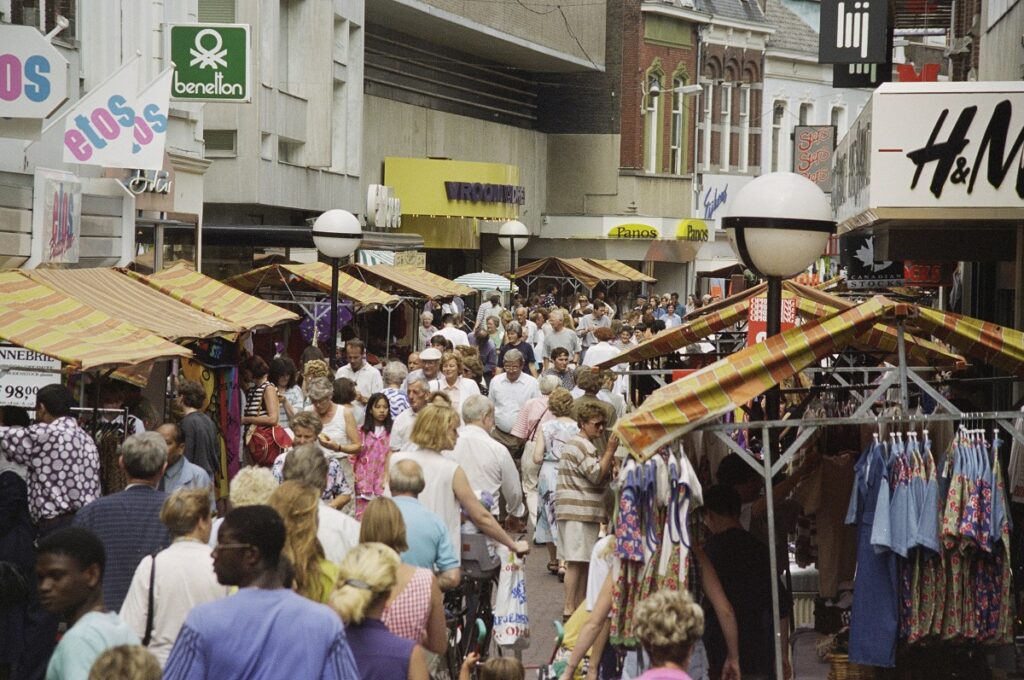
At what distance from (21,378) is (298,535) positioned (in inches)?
238

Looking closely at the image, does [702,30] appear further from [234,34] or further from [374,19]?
[234,34]

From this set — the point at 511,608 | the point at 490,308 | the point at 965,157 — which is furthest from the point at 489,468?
the point at 490,308

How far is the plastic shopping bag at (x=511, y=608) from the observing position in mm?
9719

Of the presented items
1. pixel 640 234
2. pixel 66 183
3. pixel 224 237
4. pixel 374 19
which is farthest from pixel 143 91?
pixel 640 234

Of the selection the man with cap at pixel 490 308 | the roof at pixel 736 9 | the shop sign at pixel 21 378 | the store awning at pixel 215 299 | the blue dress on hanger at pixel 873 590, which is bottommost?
the blue dress on hanger at pixel 873 590

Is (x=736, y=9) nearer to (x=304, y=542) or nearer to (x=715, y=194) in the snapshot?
(x=715, y=194)

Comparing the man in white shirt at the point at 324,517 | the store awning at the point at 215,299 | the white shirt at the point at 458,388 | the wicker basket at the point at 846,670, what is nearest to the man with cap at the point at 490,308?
the store awning at the point at 215,299

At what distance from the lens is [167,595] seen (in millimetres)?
6656

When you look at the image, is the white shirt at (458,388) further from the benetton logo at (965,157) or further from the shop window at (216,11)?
the shop window at (216,11)

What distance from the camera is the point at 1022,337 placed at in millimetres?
8672

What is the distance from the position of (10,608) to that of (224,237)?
1685cm

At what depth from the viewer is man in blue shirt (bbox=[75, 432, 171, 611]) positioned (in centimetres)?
769

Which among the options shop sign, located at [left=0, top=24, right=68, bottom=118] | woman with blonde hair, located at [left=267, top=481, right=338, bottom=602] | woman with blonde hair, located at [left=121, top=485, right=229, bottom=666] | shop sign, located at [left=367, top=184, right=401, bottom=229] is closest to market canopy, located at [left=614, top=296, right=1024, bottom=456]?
woman with blonde hair, located at [left=267, top=481, right=338, bottom=602]

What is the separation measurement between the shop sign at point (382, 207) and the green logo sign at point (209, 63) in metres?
14.9
